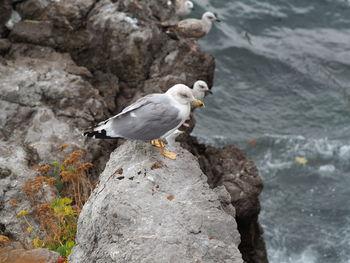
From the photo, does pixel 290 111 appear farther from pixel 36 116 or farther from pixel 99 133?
pixel 99 133

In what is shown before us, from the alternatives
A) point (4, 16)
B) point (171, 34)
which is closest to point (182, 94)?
point (171, 34)

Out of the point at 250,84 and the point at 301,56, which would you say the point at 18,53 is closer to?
the point at 250,84

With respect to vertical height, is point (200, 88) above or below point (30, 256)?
below

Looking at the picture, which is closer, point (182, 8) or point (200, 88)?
point (200, 88)

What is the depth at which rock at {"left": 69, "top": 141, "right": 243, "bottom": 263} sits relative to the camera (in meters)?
4.11

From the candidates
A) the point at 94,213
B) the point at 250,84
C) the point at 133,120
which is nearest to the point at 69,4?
the point at 133,120

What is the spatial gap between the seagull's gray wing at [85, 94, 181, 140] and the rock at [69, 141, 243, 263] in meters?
0.29

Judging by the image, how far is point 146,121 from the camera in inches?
201

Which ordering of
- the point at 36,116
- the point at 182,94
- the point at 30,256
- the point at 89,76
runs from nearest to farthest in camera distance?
the point at 30,256 < the point at 182,94 < the point at 36,116 < the point at 89,76

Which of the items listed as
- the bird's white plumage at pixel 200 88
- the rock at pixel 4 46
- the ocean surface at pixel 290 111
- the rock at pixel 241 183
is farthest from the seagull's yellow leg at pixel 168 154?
the ocean surface at pixel 290 111

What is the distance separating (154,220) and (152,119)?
1220mm

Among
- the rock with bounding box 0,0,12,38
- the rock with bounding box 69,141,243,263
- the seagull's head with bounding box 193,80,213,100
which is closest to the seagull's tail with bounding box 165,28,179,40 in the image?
the seagull's head with bounding box 193,80,213,100

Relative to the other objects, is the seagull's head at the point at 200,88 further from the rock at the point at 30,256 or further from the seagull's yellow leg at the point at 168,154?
the rock at the point at 30,256

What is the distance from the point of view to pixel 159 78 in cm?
801
